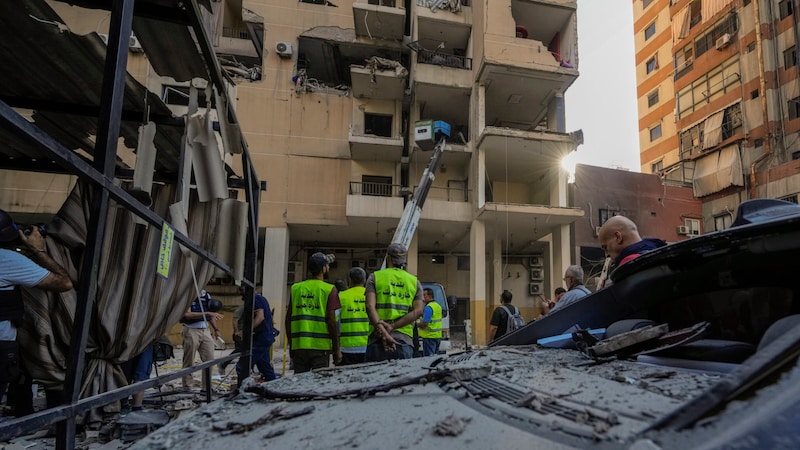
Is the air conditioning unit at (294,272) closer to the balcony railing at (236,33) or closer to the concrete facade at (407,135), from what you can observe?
the concrete facade at (407,135)

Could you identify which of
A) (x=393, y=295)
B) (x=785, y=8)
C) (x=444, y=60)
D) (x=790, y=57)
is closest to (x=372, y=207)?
(x=444, y=60)

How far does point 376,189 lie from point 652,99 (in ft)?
71.5

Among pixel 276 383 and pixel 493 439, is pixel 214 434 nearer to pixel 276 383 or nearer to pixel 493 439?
pixel 276 383

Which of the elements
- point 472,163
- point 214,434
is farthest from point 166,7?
point 472,163

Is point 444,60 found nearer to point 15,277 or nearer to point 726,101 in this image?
point 726,101

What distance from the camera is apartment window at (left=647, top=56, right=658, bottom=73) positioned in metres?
28.3

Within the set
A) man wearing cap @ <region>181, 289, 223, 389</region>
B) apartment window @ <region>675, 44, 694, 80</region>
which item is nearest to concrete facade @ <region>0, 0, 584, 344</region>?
man wearing cap @ <region>181, 289, 223, 389</region>

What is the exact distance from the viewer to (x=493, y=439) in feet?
3.34

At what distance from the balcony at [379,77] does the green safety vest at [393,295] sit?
14353mm

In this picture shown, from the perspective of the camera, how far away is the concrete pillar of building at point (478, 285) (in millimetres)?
15141

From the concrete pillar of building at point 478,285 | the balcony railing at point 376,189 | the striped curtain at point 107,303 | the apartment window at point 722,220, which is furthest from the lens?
the apartment window at point 722,220

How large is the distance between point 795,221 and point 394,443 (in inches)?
58.2

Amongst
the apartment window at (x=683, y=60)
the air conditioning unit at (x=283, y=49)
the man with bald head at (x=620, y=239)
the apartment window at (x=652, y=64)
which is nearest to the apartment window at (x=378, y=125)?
the air conditioning unit at (x=283, y=49)

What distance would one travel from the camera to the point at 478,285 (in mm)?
15430
